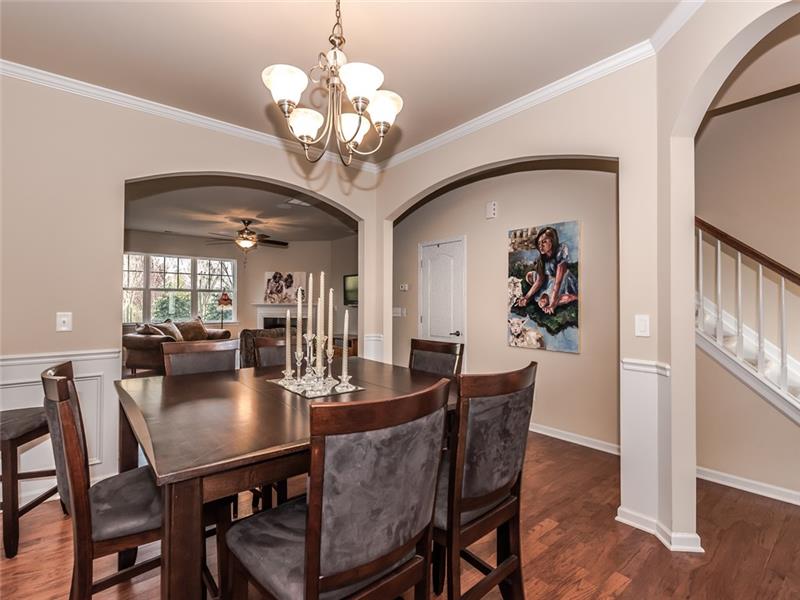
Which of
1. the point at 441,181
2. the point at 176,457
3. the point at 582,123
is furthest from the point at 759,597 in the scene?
the point at 441,181

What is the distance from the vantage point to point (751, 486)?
2756mm

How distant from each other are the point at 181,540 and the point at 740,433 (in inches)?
134

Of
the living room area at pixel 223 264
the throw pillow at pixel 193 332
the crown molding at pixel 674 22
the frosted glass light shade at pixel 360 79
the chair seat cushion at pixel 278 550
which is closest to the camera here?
the chair seat cushion at pixel 278 550

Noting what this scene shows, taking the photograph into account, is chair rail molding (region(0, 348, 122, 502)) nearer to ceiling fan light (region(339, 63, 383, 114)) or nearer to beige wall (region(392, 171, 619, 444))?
ceiling fan light (region(339, 63, 383, 114))

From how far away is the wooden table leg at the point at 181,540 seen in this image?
3.57 ft

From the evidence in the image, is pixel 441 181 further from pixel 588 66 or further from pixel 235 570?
pixel 235 570

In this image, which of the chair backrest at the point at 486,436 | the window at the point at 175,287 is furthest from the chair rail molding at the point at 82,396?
the window at the point at 175,287

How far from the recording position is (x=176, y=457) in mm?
1142

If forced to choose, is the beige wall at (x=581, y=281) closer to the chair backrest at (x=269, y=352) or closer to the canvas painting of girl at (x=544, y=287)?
the canvas painting of girl at (x=544, y=287)

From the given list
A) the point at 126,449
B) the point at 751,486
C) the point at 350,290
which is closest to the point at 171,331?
the point at 350,290

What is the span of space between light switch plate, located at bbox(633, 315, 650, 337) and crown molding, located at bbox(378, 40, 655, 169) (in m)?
1.46

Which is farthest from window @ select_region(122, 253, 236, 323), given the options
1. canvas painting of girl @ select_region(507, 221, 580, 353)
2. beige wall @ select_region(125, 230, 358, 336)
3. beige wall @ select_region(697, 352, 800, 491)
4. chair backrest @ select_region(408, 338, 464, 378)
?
beige wall @ select_region(697, 352, 800, 491)

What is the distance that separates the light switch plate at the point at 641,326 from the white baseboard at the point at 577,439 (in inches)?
62.3

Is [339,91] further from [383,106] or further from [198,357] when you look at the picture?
[198,357]
